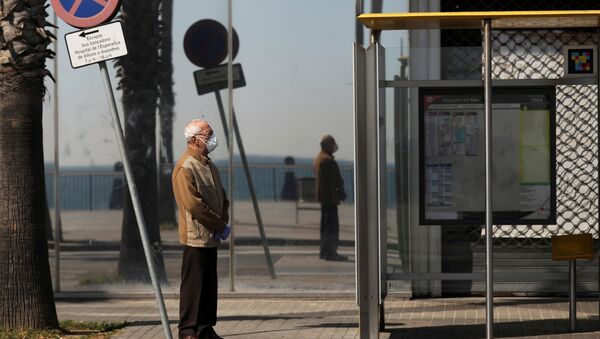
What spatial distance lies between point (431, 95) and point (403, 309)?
2.35 meters

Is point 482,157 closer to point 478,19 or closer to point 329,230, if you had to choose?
point 478,19

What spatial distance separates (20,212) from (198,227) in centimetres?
157

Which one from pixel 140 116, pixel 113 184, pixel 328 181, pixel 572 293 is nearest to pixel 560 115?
pixel 572 293

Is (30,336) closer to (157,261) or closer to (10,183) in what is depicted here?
(10,183)

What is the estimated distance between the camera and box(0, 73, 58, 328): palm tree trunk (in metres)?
9.60

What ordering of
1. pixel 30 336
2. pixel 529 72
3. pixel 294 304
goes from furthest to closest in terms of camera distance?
pixel 294 304, pixel 529 72, pixel 30 336

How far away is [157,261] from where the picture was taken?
12.0 m

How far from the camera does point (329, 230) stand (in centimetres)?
1177

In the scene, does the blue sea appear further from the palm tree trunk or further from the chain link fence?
the palm tree trunk

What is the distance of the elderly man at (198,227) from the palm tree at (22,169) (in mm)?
1297

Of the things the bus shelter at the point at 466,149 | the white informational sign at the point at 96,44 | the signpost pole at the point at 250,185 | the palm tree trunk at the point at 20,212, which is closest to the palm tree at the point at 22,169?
the palm tree trunk at the point at 20,212

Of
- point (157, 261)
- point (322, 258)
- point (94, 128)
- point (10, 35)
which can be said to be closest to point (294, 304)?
point (322, 258)

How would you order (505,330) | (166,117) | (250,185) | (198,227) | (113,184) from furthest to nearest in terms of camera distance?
1. (113,184)
2. (166,117)
3. (250,185)
4. (505,330)
5. (198,227)

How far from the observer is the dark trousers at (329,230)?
38.6 ft
